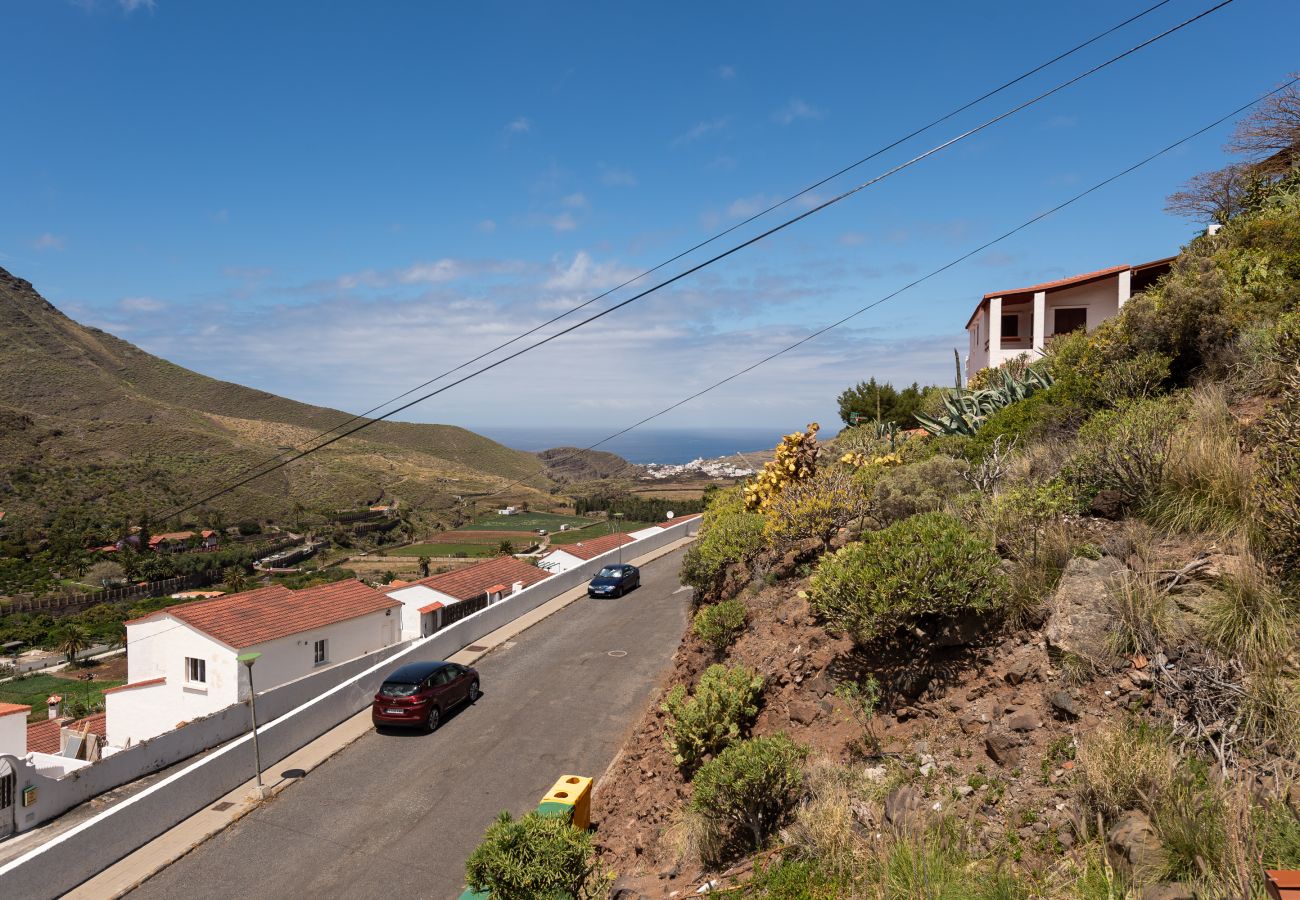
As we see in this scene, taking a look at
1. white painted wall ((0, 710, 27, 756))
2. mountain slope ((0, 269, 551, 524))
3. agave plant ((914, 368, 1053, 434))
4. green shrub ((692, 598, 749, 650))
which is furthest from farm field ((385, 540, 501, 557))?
green shrub ((692, 598, 749, 650))

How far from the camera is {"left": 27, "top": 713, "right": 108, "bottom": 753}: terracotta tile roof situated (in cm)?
2356

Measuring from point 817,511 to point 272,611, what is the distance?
20.2 metres

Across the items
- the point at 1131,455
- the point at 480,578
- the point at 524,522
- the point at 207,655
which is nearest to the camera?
the point at 1131,455

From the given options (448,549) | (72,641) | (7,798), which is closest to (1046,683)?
(7,798)

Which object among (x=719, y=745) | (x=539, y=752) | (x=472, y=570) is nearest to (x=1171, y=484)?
(x=719, y=745)

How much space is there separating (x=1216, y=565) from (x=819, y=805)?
12.8ft

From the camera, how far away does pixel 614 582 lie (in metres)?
23.8

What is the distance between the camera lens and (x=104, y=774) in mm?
13953

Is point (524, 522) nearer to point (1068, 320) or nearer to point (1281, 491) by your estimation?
point (1068, 320)

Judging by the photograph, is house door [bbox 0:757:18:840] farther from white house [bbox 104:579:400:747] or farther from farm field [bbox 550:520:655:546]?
farm field [bbox 550:520:655:546]

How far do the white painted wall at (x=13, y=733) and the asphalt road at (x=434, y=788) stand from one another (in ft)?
46.2

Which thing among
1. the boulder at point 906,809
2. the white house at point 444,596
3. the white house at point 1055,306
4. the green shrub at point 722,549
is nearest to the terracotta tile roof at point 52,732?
the white house at point 444,596

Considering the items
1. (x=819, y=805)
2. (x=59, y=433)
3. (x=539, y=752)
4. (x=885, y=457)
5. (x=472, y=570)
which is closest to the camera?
(x=819, y=805)

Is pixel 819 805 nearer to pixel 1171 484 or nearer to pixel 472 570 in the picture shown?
pixel 1171 484
